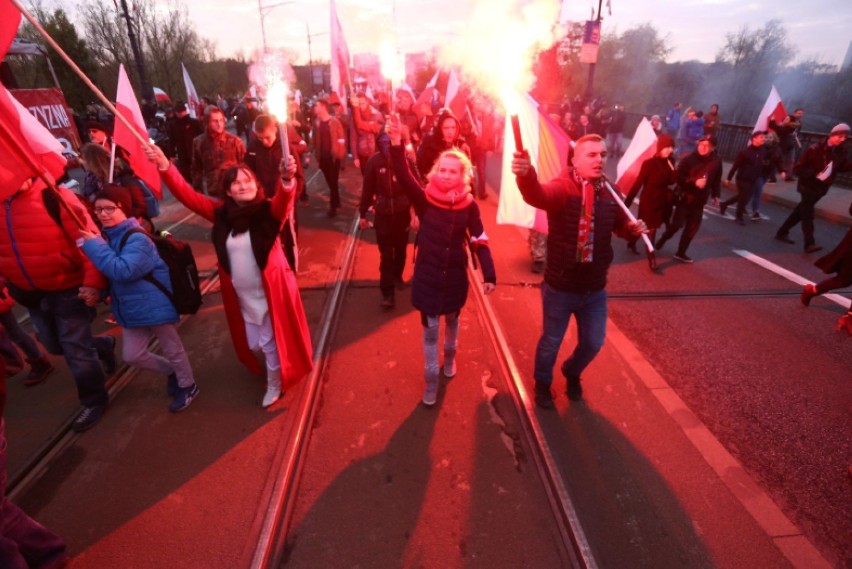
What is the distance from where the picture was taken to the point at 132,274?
3.23 meters

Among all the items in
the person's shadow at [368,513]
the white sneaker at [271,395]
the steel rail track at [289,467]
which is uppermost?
the white sneaker at [271,395]

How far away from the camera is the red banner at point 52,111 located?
11289 millimetres

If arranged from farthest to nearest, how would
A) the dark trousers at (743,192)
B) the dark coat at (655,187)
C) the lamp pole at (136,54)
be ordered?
1. the lamp pole at (136,54)
2. the dark trousers at (743,192)
3. the dark coat at (655,187)

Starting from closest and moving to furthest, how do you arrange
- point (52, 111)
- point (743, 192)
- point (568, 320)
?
point (568, 320) → point (743, 192) → point (52, 111)

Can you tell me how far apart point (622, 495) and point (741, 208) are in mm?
8461

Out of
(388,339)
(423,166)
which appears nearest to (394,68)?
(423,166)

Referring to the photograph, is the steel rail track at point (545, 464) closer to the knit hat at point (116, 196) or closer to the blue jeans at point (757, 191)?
the knit hat at point (116, 196)

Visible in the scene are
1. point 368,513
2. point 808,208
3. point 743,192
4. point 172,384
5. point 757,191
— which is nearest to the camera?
point 368,513

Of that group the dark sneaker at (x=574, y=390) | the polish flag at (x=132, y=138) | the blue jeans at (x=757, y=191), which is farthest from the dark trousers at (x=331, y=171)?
the blue jeans at (x=757, y=191)

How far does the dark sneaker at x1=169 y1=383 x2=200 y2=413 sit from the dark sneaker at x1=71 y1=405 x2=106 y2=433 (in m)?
0.55

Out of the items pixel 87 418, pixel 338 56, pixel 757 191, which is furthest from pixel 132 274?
pixel 757 191

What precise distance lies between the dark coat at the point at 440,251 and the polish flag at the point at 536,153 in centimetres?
66

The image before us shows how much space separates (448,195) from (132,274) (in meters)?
2.32

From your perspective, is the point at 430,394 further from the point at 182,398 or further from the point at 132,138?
the point at 132,138
